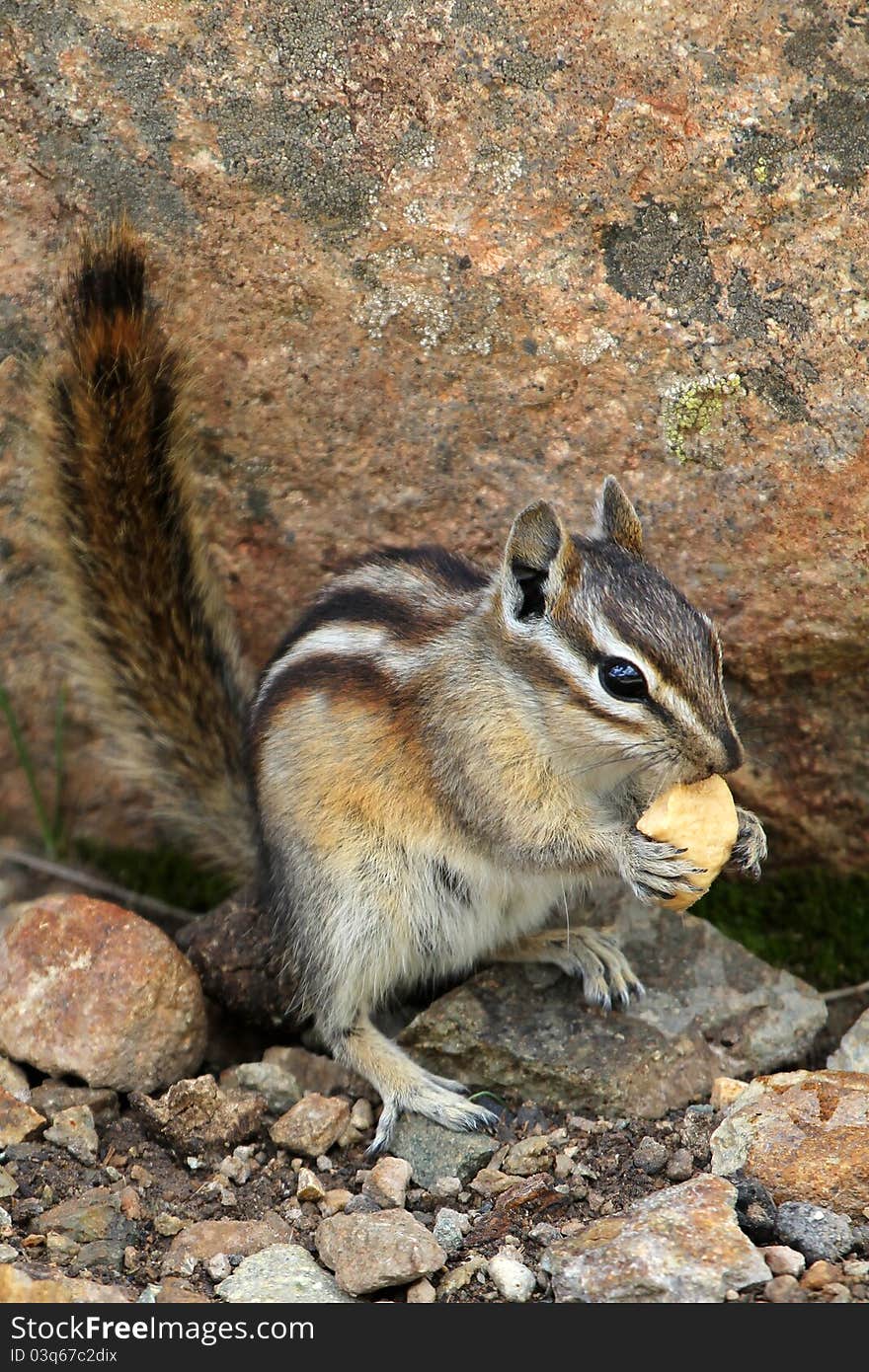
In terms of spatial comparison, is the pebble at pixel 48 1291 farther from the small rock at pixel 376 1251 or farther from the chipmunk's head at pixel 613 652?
the chipmunk's head at pixel 613 652

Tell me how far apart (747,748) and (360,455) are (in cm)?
147

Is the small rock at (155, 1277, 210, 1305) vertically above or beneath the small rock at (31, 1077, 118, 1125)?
beneath

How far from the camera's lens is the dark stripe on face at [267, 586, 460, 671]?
4.05 m

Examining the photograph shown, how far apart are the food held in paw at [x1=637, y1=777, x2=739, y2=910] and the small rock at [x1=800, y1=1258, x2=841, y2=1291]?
96cm

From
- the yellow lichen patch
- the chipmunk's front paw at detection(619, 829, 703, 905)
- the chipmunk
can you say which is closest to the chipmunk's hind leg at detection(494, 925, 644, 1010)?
the chipmunk

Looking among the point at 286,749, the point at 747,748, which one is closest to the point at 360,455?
the point at 286,749

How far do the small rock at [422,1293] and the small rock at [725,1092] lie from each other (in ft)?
3.14

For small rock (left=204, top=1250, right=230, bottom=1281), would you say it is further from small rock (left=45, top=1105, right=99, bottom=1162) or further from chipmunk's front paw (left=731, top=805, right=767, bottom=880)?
chipmunk's front paw (left=731, top=805, right=767, bottom=880)

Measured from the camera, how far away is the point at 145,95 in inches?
162

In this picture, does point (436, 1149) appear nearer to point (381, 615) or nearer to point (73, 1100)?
point (73, 1100)

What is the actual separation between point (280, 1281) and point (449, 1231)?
433mm

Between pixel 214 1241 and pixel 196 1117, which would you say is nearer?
pixel 214 1241

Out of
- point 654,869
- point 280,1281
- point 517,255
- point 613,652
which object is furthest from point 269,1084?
point 517,255

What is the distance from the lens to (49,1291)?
303 cm
